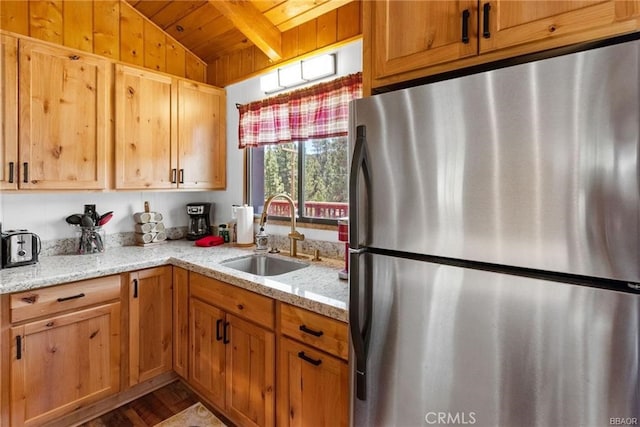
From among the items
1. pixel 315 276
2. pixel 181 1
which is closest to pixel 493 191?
pixel 315 276

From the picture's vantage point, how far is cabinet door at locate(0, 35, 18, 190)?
1.79 meters

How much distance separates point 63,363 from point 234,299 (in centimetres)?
101

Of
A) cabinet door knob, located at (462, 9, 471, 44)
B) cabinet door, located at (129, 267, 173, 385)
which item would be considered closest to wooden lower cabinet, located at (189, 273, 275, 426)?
cabinet door, located at (129, 267, 173, 385)

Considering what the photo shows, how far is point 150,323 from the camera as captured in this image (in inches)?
85.1

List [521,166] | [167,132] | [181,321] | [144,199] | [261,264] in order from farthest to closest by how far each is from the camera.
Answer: [144,199] < [167,132] < [261,264] < [181,321] < [521,166]

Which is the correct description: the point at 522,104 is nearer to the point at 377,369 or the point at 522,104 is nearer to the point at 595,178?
the point at 595,178

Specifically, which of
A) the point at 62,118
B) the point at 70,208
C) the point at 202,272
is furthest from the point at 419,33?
the point at 70,208

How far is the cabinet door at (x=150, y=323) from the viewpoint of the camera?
→ 6.84ft

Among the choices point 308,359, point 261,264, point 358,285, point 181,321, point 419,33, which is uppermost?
point 419,33

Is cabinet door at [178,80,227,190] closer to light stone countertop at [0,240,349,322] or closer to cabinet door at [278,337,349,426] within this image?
light stone countertop at [0,240,349,322]

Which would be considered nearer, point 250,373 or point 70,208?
point 250,373

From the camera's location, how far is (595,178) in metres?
0.78

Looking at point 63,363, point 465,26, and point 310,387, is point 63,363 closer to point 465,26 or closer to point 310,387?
point 310,387

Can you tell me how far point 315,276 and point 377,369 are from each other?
723mm
